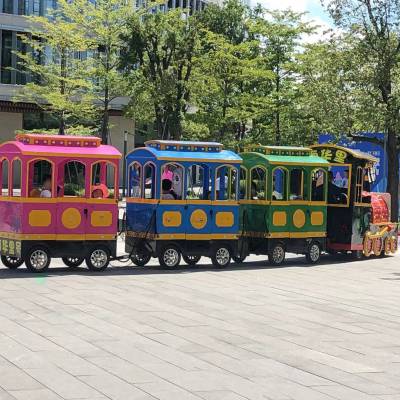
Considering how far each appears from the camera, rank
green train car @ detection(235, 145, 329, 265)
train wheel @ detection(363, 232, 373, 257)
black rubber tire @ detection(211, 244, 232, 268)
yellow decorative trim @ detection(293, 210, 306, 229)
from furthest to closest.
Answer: train wheel @ detection(363, 232, 373, 257) < yellow decorative trim @ detection(293, 210, 306, 229) < green train car @ detection(235, 145, 329, 265) < black rubber tire @ detection(211, 244, 232, 268)

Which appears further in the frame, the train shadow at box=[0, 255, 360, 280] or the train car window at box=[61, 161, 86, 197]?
the train car window at box=[61, 161, 86, 197]

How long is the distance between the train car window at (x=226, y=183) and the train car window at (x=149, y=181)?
1.52 m

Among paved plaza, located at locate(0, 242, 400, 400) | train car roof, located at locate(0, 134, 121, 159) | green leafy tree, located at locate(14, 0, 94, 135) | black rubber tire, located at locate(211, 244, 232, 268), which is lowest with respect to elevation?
paved plaza, located at locate(0, 242, 400, 400)

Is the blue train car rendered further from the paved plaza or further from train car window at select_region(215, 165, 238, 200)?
the paved plaza

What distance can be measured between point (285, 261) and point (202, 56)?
19.3m

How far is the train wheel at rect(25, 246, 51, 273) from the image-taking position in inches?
598

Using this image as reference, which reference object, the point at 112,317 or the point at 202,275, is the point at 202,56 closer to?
the point at 202,275

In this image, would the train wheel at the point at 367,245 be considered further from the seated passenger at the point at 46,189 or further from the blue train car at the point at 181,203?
the seated passenger at the point at 46,189

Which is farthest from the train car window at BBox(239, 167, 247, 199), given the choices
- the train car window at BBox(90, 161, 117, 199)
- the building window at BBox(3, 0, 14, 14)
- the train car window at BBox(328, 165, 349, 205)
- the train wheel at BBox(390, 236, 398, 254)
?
the building window at BBox(3, 0, 14, 14)

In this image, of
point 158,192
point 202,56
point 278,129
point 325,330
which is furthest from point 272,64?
point 325,330

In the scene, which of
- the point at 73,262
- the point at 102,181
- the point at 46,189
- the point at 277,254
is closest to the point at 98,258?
the point at 73,262

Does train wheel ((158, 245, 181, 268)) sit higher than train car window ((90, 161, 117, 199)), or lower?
lower

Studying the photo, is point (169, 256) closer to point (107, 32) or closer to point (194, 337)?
point (194, 337)

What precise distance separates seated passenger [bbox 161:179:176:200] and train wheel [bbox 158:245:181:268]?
1.05 metres
